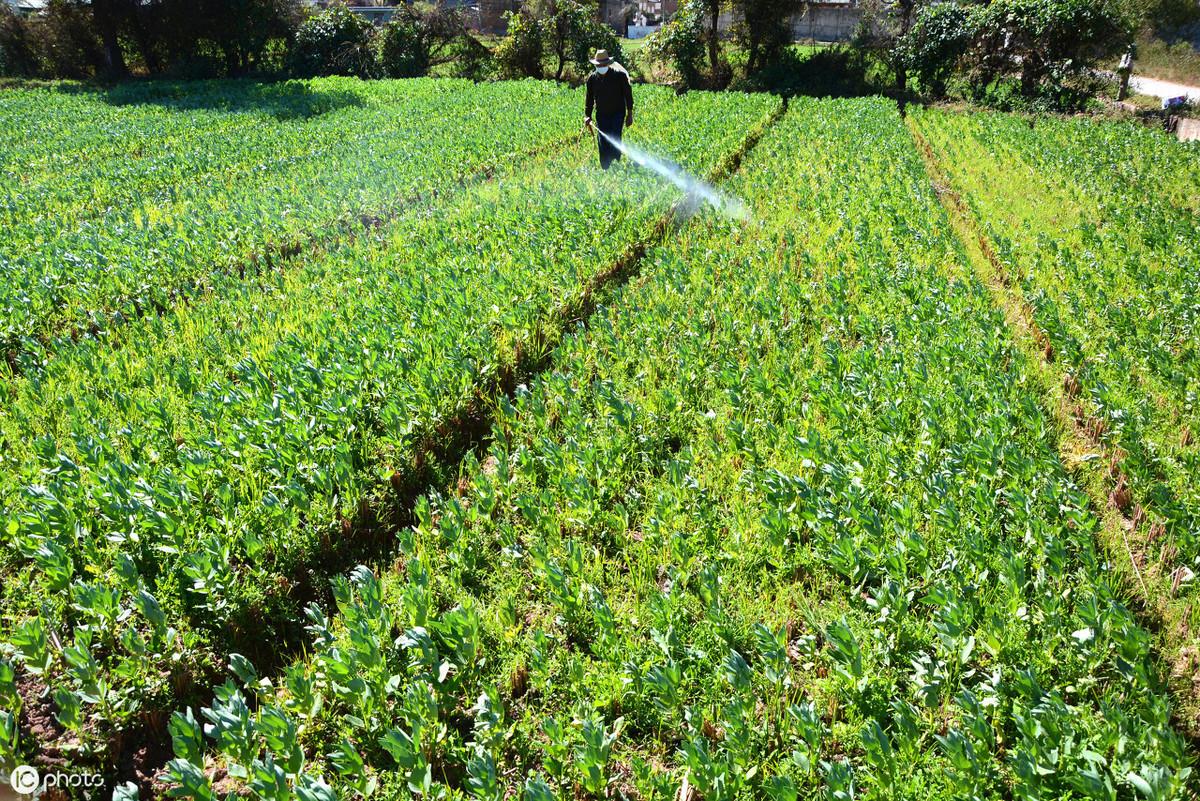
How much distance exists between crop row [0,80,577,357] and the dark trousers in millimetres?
2654

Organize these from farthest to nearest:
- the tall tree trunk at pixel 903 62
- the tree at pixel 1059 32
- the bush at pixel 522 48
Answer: the bush at pixel 522 48, the tall tree trunk at pixel 903 62, the tree at pixel 1059 32

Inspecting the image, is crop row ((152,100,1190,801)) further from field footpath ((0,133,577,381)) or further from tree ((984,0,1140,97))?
tree ((984,0,1140,97))

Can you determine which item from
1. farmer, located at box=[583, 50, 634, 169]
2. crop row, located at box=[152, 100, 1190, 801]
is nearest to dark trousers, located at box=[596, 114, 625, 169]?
farmer, located at box=[583, 50, 634, 169]

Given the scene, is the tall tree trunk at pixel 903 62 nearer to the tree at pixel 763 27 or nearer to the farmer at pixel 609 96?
the tree at pixel 763 27

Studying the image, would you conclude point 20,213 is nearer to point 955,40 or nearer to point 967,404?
point 967,404

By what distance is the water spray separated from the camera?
984 cm

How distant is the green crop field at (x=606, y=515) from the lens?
2518 millimetres

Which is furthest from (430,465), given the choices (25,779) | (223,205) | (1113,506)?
(223,205)

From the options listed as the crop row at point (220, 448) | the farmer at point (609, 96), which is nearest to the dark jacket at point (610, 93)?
the farmer at point (609, 96)

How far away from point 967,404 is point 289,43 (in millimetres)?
35178

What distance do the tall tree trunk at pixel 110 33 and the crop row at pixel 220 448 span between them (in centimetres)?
2890

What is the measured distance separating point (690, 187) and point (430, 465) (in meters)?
7.86

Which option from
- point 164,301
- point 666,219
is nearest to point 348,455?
point 164,301

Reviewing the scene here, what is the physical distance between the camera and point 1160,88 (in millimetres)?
28922
